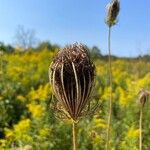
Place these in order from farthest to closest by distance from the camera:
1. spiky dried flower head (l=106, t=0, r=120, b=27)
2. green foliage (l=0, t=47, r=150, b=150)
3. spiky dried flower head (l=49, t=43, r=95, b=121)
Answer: green foliage (l=0, t=47, r=150, b=150), spiky dried flower head (l=106, t=0, r=120, b=27), spiky dried flower head (l=49, t=43, r=95, b=121)

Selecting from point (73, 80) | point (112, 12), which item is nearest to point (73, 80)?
point (73, 80)

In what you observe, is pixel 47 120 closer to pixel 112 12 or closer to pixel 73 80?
pixel 112 12

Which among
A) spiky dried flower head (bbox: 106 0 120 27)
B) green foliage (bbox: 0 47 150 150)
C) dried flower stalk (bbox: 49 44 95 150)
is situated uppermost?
spiky dried flower head (bbox: 106 0 120 27)

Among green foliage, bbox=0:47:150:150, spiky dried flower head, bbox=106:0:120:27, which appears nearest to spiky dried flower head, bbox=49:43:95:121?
spiky dried flower head, bbox=106:0:120:27

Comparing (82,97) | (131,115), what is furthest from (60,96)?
(131,115)

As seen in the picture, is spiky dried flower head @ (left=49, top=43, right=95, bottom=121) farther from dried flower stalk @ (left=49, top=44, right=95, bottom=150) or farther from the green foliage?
the green foliage

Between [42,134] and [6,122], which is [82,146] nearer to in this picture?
[42,134]

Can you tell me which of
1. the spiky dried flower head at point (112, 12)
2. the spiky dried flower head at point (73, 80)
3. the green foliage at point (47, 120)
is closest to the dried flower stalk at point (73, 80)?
the spiky dried flower head at point (73, 80)

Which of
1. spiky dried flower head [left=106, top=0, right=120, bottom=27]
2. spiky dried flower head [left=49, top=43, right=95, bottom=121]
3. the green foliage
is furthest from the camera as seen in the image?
the green foliage
